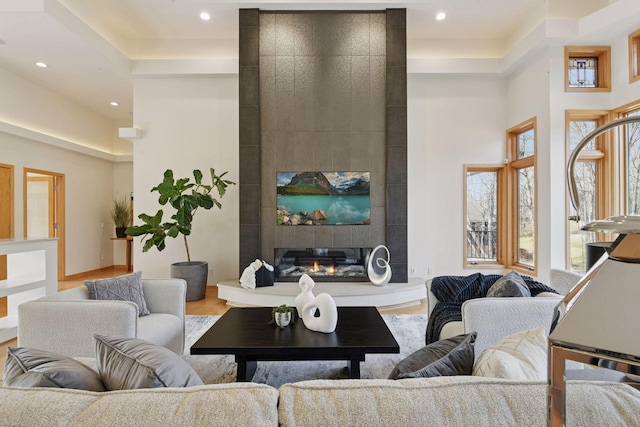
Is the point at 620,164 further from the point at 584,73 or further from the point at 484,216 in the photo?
the point at 484,216

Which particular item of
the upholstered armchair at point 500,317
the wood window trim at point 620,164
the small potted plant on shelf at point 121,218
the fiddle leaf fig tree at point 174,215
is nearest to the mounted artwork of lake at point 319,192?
the fiddle leaf fig tree at point 174,215

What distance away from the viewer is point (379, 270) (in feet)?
15.5

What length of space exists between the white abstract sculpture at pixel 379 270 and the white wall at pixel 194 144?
2325 mm

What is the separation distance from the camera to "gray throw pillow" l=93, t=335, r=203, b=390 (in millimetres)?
1099

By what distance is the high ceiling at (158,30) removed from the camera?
14.4ft

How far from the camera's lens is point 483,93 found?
5.77 meters

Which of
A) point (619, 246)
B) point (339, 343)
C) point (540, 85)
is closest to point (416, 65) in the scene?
point (540, 85)

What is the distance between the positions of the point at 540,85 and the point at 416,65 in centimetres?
180

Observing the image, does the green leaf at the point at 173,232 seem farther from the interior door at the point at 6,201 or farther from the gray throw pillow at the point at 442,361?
the gray throw pillow at the point at 442,361

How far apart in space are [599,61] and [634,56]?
1.58 ft

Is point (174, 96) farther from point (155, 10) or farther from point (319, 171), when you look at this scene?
point (319, 171)

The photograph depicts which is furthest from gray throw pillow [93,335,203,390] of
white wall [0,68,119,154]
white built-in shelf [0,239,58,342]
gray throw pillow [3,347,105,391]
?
white wall [0,68,119,154]

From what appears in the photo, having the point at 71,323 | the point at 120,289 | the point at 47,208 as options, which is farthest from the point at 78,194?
the point at 71,323

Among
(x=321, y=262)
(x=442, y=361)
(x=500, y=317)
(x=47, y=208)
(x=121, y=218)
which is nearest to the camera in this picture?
(x=442, y=361)
